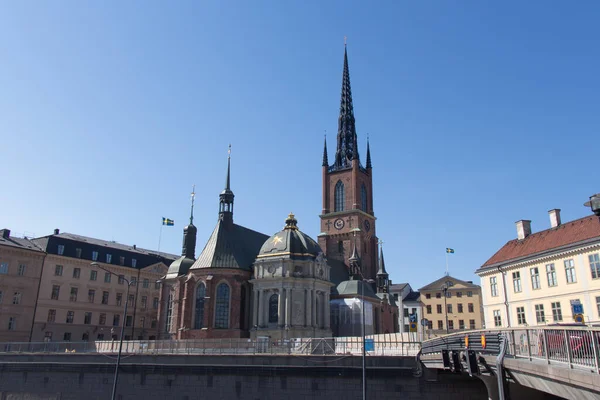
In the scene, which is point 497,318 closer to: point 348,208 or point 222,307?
point 222,307

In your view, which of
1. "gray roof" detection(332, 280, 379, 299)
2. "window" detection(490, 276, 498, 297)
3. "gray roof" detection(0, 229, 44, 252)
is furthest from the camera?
"gray roof" detection(332, 280, 379, 299)

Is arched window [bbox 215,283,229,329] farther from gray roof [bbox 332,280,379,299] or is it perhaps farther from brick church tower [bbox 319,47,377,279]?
brick church tower [bbox 319,47,377,279]

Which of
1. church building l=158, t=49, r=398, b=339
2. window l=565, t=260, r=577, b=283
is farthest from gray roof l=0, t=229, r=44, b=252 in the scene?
window l=565, t=260, r=577, b=283

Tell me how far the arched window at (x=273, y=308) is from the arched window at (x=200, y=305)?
764 cm

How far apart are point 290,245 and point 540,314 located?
27.1 meters

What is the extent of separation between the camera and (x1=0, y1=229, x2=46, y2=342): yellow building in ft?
193

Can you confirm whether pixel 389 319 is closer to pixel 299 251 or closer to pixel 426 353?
pixel 299 251

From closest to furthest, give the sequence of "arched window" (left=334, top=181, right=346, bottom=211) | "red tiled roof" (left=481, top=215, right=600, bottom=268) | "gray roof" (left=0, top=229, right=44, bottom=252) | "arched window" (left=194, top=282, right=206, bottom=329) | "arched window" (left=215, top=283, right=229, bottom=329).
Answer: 1. "red tiled roof" (left=481, top=215, right=600, bottom=268)
2. "arched window" (left=215, top=283, right=229, bottom=329)
3. "arched window" (left=194, top=282, right=206, bottom=329)
4. "gray roof" (left=0, top=229, right=44, bottom=252)
5. "arched window" (left=334, top=181, right=346, bottom=211)

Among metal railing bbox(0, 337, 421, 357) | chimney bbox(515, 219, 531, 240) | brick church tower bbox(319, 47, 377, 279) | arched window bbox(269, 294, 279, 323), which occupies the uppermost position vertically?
brick church tower bbox(319, 47, 377, 279)

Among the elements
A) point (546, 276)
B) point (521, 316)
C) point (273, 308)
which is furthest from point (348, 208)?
point (546, 276)

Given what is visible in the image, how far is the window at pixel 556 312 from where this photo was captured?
36250 mm

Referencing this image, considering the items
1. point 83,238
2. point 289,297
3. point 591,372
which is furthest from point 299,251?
point 591,372

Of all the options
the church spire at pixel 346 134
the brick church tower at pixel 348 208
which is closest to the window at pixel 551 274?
the brick church tower at pixel 348 208

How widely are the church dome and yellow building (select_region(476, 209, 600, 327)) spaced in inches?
769
